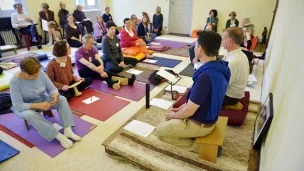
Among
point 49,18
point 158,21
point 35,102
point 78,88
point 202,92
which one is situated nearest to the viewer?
point 202,92

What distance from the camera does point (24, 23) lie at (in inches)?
223

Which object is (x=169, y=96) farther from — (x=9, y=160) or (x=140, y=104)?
(x=9, y=160)

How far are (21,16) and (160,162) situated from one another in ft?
18.8

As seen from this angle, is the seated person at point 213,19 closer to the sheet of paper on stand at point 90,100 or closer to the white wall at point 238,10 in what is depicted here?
the white wall at point 238,10

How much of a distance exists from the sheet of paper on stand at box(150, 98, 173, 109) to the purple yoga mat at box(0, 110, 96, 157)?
2.90 feet

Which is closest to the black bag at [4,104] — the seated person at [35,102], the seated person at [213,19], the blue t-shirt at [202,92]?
the seated person at [35,102]

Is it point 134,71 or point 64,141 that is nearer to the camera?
point 64,141

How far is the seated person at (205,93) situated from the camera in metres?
1.61

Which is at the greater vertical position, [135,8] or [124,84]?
[135,8]

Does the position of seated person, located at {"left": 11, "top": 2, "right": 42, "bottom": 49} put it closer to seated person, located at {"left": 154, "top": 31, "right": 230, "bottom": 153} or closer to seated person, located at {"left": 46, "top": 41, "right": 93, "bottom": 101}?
seated person, located at {"left": 46, "top": 41, "right": 93, "bottom": 101}

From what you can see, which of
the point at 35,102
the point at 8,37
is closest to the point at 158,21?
the point at 8,37

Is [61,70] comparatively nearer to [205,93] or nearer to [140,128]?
[140,128]

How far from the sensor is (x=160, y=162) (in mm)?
1917

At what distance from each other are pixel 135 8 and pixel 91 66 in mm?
6018
